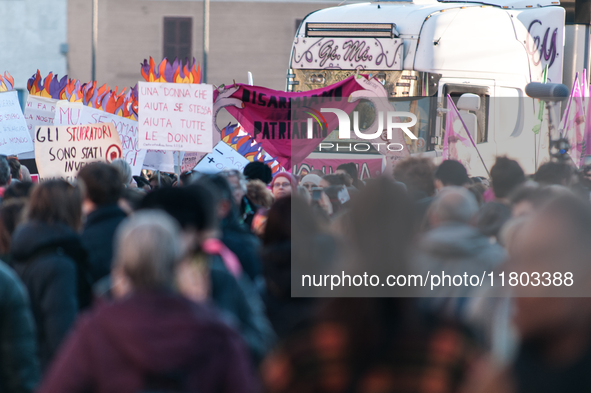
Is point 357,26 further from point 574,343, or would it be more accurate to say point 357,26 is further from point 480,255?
point 574,343

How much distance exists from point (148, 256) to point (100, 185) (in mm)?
1953

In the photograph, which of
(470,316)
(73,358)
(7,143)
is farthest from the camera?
(7,143)

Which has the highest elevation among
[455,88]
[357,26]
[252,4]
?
[252,4]

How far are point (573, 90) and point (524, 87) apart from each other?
885 millimetres

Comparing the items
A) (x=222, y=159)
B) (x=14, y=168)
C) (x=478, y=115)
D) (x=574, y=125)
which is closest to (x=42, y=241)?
(x=14, y=168)

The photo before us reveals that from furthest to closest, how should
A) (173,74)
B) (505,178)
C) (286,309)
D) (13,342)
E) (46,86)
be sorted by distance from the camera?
(46,86) < (173,74) < (505,178) < (286,309) < (13,342)

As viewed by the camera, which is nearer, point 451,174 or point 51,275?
point 51,275

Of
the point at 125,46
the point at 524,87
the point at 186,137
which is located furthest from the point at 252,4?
the point at 186,137

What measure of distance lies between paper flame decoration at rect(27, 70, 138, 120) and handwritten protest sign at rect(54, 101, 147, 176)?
0.92 meters

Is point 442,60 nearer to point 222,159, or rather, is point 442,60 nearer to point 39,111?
point 222,159

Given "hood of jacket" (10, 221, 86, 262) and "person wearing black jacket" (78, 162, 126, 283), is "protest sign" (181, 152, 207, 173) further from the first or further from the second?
"hood of jacket" (10, 221, 86, 262)

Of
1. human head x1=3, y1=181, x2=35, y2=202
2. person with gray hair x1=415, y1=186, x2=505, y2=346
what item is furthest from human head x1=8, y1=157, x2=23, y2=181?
person with gray hair x1=415, y1=186, x2=505, y2=346

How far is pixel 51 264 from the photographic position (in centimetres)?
346

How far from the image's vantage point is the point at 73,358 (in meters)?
2.25
